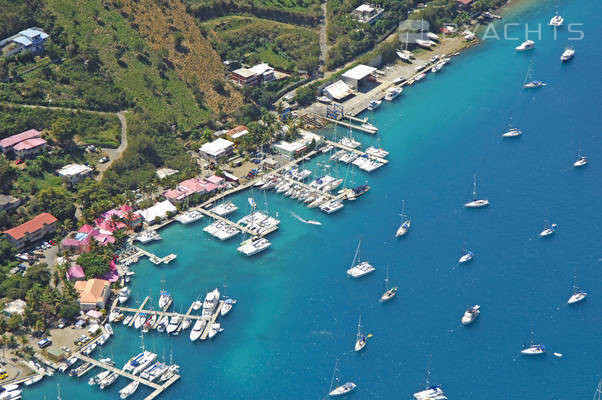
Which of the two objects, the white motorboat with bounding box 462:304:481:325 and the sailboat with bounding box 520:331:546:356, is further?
the white motorboat with bounding box 462:304:481:325

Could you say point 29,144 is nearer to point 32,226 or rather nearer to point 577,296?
point 32,226

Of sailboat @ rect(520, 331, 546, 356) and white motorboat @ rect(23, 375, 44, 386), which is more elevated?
white motorboat @ rect(23, 375, 44, 386)

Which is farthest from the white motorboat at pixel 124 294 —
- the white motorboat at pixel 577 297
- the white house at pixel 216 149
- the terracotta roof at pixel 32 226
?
the white motorboat at pixel 577 297

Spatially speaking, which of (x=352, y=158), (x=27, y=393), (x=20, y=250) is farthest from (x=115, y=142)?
(x=27, y=393)

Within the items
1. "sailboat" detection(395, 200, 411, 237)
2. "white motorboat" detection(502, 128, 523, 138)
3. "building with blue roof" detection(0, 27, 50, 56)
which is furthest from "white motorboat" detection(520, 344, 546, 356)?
"building with blue roof" detection(0, 27, 50, 56)

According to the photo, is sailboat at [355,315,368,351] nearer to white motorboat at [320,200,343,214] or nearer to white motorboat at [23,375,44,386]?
white motorboat at [320,200,343,214]

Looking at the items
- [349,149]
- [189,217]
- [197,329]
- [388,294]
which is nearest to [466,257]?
[388,294]

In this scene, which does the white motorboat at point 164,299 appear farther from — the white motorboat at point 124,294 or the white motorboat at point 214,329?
the white motorboat at point 214,329
